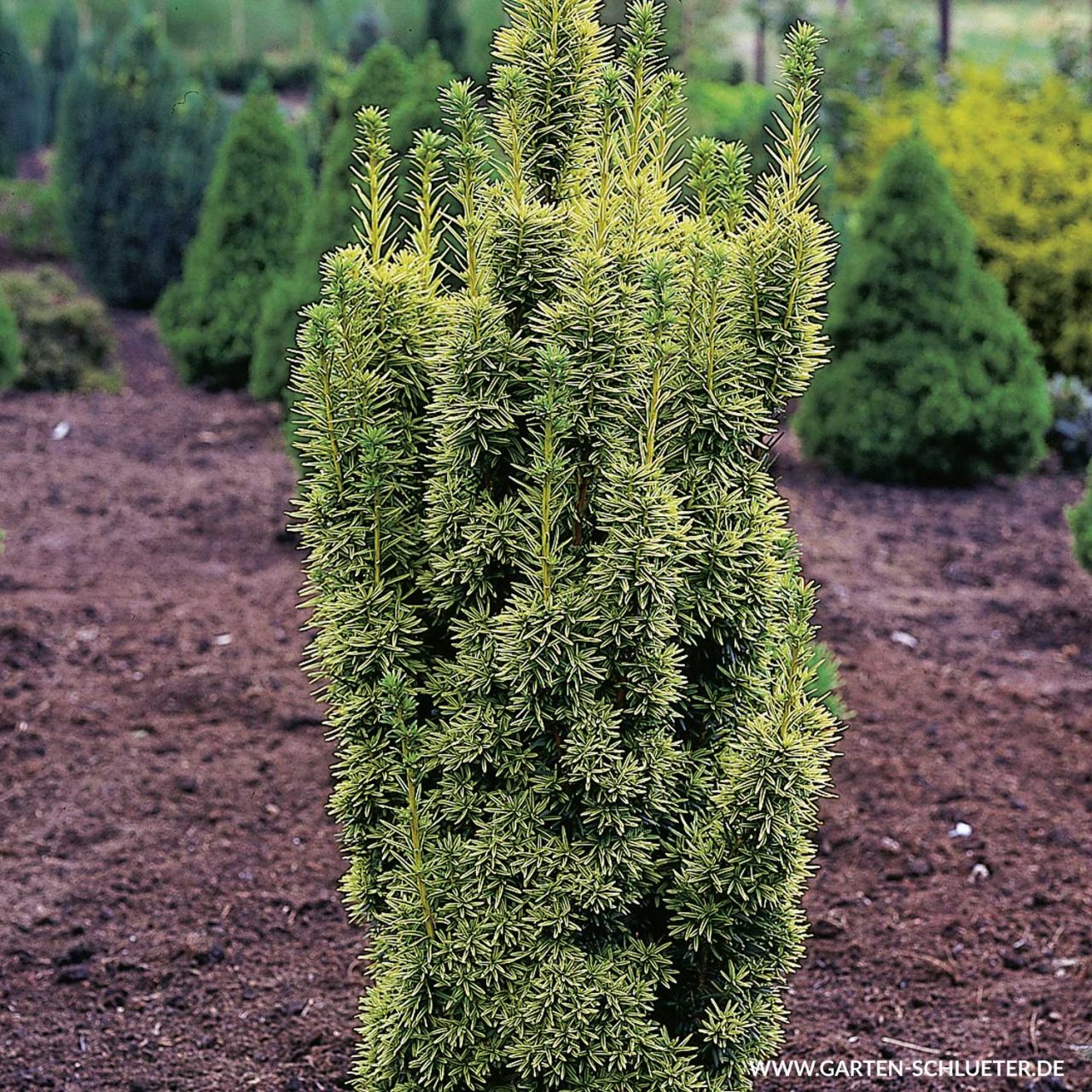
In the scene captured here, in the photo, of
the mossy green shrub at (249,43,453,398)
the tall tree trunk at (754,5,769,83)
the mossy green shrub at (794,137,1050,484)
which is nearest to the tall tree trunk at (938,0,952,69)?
the tall tree trunk at (754,5,769,83)

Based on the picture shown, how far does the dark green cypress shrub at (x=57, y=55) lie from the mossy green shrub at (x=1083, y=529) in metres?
17.5

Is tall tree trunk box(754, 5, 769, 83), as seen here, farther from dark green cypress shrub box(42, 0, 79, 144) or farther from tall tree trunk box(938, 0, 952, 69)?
dark green cypress shrub box(42, 0, 79, 144)

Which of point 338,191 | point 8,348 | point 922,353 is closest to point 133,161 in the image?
point 8,348

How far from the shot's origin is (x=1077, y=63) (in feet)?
39.2

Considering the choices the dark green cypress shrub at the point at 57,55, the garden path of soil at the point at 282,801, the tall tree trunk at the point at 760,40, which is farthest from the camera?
the dark green cypress shrub at the point at 57,55

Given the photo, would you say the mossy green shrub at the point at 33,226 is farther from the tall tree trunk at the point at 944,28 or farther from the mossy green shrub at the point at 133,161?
the tall tree trunk at the point at 944,28

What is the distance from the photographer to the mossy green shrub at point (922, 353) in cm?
780

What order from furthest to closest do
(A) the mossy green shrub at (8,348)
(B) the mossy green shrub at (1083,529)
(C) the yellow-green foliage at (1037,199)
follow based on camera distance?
(C) the yellow-green foliage at (1037,199)
(A) the mossy green shrub at (8,348)
(B) the mossy green shrub at (1083,529)

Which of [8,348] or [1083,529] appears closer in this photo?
[1083,529]

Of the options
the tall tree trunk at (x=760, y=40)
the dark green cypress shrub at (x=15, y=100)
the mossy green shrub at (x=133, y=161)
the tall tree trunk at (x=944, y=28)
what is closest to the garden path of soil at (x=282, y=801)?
the mossy green shrub at (x=133, y=161)

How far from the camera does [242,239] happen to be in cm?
952

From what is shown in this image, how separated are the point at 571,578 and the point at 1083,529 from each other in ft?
13.8

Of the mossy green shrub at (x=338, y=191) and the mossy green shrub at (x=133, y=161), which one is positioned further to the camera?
the mossy green shrub at (x=133, y=161)

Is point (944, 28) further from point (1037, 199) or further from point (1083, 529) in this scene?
point (1083, 529)
